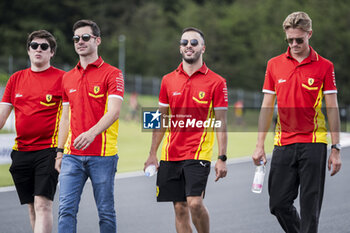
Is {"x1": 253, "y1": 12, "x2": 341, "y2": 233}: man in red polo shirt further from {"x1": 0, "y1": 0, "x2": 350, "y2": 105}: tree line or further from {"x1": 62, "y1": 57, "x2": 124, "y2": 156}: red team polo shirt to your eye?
{"x1": 0, "y1": 0, "x2": 350, "y2": 105}: tree line

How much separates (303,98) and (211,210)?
4.10m

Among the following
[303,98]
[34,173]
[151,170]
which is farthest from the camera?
[34,173]

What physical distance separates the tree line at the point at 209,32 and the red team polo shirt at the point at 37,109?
6009 centimetres

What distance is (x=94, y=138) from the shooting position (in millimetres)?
5898

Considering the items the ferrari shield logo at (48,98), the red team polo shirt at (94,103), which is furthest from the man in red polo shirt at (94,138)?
the ferrari shield logo at (48,98)

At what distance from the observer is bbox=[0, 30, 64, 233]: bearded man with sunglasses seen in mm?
6625

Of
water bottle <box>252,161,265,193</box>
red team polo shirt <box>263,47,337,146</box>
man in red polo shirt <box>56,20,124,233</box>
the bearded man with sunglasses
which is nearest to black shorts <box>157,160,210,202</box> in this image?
water bottle <box>252,161,265,193</box>

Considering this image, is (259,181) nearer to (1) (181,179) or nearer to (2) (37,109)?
(1) (181,179)

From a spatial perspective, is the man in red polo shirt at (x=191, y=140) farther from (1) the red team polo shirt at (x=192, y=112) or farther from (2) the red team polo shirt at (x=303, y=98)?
(2) the red team polo shirt at (x=303, y=98)

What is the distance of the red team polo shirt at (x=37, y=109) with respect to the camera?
6.64 metres

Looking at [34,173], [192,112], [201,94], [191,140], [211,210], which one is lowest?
[211,210]

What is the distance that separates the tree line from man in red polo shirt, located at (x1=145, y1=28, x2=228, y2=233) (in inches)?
2384

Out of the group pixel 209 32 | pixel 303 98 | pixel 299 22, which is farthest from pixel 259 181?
pixel 209 32

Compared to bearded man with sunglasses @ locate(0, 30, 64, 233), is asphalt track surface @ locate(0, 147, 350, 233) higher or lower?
lower
